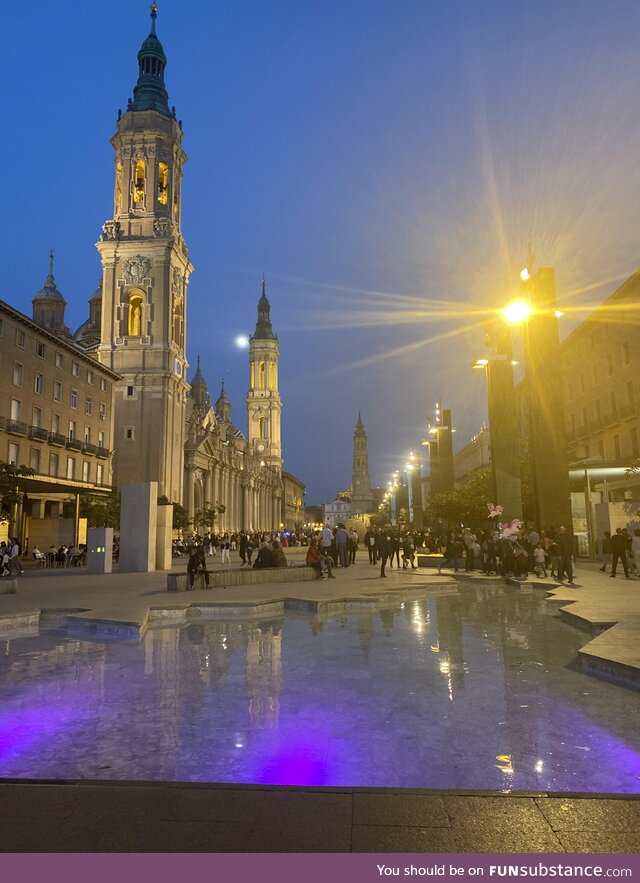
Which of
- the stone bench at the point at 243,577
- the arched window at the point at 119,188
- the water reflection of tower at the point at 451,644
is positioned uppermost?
the arched window at the point at 119,188

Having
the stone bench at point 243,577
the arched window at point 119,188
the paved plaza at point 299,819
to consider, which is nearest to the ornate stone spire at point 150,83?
the arched window at point 119,188

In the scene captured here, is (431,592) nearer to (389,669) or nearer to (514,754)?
(389,669)

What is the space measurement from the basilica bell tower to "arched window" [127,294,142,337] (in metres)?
0.11

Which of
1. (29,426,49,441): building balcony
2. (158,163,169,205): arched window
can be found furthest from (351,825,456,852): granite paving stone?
(158,163,169,205): arched window

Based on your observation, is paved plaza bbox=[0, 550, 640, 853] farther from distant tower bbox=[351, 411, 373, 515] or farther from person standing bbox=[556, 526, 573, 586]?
distant tower bbox=[351, 411, 373, 515]

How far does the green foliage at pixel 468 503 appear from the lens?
38.8 meters

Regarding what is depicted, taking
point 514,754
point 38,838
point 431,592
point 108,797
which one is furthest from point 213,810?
point 431,592

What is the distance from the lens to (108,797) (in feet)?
11.3

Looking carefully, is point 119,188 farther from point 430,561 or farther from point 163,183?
point 430,561

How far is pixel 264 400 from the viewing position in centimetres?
13138

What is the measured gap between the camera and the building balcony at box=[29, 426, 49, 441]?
40000 mm

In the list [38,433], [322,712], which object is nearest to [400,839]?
[322,712]

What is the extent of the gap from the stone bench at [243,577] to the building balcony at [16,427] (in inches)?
1061

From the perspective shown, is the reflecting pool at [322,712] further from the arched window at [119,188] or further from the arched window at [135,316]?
the arched window at [119,188]
